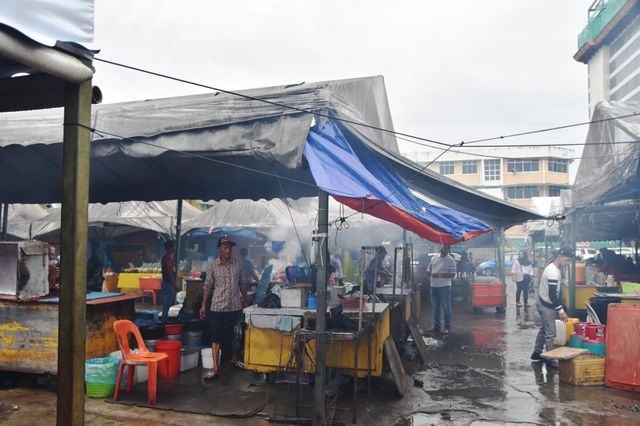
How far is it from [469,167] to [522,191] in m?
6.12

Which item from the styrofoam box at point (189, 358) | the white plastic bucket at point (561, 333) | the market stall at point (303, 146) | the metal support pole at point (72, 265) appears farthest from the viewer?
the white plastic bucket at point (561, 333)

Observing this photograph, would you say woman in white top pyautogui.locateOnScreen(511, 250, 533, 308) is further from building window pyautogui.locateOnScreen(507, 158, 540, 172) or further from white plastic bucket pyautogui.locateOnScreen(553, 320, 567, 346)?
building window pyautogui.locateOnScreen(507, 158, 540, 172)

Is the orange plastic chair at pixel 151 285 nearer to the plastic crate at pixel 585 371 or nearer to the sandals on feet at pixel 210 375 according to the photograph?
the sandals on feet at pixel 210 375

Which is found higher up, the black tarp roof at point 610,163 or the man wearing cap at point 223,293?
the black tarp roof at point 610,163

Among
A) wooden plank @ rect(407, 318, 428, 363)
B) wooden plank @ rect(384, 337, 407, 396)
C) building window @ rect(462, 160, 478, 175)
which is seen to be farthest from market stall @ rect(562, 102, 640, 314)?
building window @ rect(462, 160, 478, 175)

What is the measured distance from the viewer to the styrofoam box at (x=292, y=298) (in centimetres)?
680

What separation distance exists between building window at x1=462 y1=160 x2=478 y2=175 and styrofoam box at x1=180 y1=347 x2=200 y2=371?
5007 cm

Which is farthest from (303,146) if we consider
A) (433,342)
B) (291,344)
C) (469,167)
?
(469,167)

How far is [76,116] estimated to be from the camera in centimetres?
294

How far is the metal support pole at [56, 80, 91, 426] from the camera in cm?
288

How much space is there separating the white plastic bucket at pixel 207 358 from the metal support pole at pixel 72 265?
5.22 m

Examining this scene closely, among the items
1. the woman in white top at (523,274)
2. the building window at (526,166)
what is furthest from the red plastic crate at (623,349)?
the building window at (526,166)

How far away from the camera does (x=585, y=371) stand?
743 centimetres

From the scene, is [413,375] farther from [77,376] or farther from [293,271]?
[77,376]
